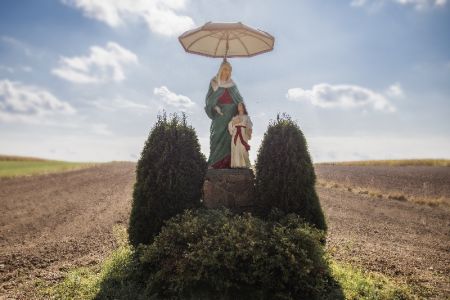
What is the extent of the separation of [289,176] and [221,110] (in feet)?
8.40

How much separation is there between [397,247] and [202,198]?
620 cm

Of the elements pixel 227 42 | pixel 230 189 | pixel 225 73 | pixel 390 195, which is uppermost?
pixel 227 42

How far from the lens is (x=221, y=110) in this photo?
998cm

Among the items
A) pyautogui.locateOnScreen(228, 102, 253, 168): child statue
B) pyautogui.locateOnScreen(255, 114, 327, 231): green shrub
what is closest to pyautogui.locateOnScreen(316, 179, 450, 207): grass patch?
pyautogui.locateOnScreen(255, 114, 327, 231): green shrub

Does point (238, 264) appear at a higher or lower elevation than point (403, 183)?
lower

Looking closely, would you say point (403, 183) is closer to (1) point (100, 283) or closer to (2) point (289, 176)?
(2) point (289, 176)

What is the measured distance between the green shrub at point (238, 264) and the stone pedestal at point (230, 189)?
159 cm

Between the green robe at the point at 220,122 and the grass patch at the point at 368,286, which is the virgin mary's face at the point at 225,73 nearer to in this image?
the green robe at the point at 220,122

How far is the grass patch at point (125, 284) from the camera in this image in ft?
24.4

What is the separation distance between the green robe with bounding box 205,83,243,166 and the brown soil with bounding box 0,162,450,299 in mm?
3936

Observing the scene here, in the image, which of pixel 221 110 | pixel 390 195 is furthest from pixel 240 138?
pixel 390 195

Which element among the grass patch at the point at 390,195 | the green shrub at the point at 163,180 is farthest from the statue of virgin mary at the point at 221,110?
the grass patch at the point at 390,195

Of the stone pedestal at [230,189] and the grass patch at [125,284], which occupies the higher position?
→ the stone pedestal at [230,189]

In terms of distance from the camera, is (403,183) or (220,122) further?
(403,183)
